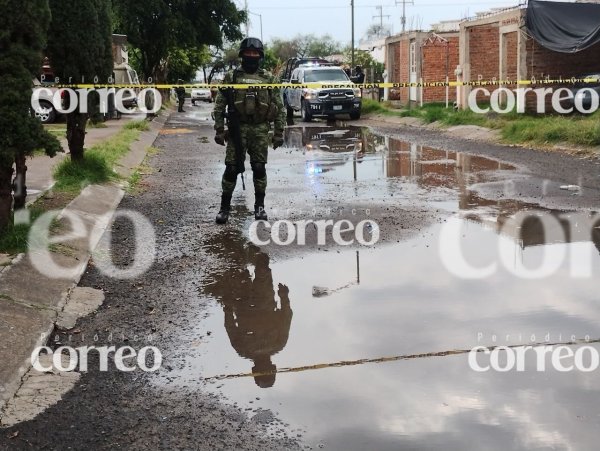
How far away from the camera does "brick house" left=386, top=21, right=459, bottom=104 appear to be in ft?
113

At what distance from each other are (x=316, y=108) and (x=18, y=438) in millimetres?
25366

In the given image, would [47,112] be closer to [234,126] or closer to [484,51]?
[234,126]

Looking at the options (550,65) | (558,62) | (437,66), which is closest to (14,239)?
→ (550,65)

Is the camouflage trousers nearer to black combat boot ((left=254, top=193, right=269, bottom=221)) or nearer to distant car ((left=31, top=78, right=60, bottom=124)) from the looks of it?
black combat boot ((left=254, top=193, right=269, bottom=221))

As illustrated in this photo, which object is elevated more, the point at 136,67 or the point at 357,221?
the point at 136,67

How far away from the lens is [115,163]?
13.4 metres

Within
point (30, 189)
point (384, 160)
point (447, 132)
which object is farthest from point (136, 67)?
point (30, 189)

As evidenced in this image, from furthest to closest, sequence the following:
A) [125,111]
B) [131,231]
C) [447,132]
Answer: [125,111] < [447,132] < [131,231]

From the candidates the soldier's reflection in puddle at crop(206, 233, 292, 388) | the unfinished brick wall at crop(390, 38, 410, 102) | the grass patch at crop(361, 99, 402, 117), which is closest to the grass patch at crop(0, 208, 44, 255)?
the soldier's reflection in puddle at crop(206, 233, 292, 388)

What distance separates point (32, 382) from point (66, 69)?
7.19 meters

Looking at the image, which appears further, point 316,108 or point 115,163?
point 316,108

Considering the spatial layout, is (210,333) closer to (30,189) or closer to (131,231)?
(131,231)

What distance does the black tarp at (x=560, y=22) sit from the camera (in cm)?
2164

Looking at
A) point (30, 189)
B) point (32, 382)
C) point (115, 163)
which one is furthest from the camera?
point (115, 163)
